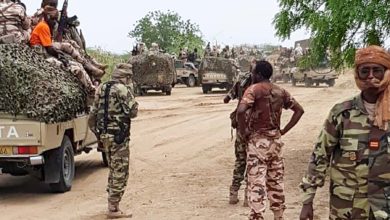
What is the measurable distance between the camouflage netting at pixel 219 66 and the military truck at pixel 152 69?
2019mm

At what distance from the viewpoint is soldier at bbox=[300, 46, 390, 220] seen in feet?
13.6

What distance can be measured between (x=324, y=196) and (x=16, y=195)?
4135 mm

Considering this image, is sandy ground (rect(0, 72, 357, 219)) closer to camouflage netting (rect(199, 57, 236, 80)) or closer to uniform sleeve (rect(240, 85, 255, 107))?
uniform sleeve (rect(240, 85, 255, 107))

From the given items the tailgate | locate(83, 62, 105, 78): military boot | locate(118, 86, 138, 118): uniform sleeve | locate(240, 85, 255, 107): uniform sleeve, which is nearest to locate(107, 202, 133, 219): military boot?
locate(118, 86, 138, 118): uniform sleeve

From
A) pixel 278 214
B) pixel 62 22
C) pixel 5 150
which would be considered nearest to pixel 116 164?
pixel 5 150

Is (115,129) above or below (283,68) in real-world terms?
above

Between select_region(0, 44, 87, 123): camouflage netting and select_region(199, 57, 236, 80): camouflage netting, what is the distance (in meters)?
22.2

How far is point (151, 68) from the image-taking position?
99.0 ft

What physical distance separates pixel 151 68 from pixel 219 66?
3306 millimetres

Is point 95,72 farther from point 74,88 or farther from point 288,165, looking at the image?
point 288,165

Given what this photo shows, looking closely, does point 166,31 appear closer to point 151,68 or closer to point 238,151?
point 151,68

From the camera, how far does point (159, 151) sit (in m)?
14.0

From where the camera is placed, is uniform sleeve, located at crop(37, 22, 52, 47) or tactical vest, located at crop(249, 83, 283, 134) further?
uniform sleeve, located at crop(37, 22, 52, 47)

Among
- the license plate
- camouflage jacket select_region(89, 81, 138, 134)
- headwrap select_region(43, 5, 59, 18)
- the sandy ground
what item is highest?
headwrap select_region(43, 5, 59, 18)
